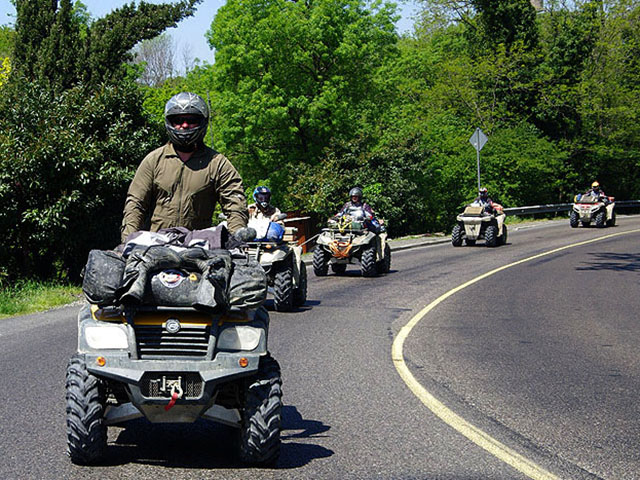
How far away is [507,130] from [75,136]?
116ft

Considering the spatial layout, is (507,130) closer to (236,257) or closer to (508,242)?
(508,242)

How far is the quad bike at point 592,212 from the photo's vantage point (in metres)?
39.5

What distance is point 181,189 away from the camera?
627cm

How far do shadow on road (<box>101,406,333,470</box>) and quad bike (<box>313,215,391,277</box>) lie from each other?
42.3 feet

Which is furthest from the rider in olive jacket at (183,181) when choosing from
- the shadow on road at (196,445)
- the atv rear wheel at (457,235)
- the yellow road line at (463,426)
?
the atv rear wheel at (457,235)

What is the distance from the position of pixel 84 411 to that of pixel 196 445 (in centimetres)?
111

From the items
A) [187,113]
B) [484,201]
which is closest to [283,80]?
[484,201]

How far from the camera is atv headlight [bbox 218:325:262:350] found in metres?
5.36

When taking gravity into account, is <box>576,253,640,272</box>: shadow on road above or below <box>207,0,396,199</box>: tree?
below

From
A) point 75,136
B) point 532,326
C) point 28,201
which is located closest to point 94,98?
point 75,136

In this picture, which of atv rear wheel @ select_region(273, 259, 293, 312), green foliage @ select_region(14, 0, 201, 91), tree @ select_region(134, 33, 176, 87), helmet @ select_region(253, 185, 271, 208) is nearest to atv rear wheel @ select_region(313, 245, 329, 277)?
helmet @ select_region(253, 185, 271, 208)

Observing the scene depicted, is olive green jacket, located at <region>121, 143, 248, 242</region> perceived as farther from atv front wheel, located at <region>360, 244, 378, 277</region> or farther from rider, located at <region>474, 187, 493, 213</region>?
rider, located at <region>474, 187, 493, 213</region>

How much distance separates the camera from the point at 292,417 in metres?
7.10

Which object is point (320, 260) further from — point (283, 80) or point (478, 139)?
point (283, 80)
